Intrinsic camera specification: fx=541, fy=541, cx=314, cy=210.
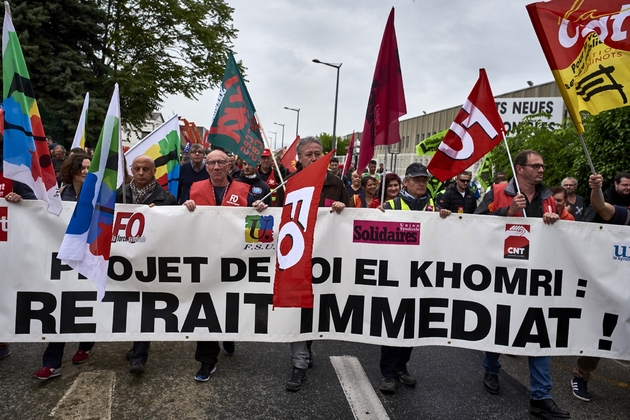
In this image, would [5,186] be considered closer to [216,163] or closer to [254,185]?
[216,163]

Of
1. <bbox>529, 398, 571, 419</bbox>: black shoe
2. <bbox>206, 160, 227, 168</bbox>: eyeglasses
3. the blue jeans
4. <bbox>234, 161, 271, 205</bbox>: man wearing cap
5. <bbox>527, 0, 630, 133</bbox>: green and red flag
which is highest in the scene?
<bbox>527, 0, 630, 133</bbox>: green and red flag

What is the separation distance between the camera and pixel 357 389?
14.2 feet

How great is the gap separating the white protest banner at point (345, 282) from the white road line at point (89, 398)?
36cm

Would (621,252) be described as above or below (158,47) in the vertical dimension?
below

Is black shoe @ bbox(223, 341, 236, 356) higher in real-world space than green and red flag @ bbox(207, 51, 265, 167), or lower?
lower

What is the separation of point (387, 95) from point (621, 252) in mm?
2346

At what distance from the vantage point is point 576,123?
13.2 ft

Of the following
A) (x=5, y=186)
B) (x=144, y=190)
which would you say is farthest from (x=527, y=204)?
(x=5, y=186)

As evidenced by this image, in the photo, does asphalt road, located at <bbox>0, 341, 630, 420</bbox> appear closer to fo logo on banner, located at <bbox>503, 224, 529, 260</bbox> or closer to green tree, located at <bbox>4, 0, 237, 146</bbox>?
fo logo on banner, located at <bbox>503, 224, 529, 260</bbox>

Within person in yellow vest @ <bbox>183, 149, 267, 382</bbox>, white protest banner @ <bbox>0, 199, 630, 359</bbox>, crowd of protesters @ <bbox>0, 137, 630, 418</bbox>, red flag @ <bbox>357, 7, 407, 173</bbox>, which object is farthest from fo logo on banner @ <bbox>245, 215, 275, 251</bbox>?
red flag @ <bbox>357, 7, 407, 173</bbox>

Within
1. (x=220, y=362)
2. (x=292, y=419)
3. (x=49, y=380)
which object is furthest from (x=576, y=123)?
(x=49, y=380)

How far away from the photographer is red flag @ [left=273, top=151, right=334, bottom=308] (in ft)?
→ 12.2

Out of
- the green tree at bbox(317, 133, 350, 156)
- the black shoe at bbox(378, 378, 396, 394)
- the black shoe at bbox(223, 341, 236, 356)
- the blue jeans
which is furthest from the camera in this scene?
the green tree at bbox(317, 133, 350, 156)

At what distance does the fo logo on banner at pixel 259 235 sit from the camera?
14.6 feet
